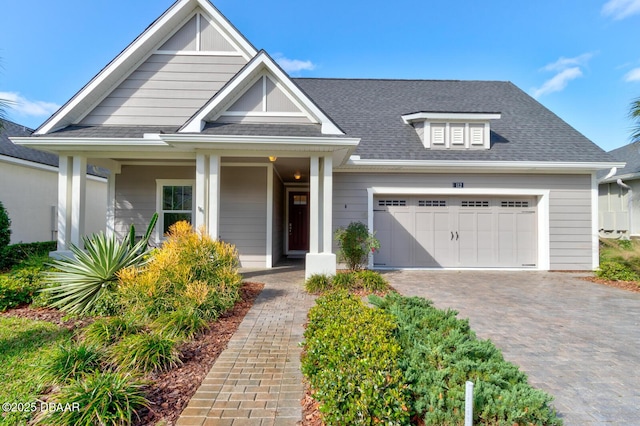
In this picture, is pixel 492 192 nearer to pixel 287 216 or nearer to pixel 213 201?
pixel 287 216

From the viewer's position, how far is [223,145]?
7066 mm

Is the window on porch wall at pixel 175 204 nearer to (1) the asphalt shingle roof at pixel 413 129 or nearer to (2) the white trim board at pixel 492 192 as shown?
(1) the asphalt shingle roof at pixel 413 129

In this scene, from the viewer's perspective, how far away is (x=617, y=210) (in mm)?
14031

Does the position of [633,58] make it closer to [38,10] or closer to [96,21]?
[96,21]

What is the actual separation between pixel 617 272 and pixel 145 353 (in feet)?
37.0

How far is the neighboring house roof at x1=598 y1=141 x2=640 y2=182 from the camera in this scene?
12.9 metres

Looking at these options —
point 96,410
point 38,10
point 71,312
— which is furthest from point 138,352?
point 38,10

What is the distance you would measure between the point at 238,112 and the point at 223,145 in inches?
47.0

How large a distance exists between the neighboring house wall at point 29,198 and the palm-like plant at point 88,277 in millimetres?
8711

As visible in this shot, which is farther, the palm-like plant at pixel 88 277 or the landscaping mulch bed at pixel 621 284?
the landscaping mulch bed at pixel 621 284

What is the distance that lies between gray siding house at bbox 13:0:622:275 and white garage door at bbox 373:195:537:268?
1.3 inches

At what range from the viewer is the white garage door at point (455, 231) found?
9.90m

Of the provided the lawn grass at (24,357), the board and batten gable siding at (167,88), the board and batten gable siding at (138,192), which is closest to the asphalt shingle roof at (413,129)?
the board and batten gable siding at (167,88)

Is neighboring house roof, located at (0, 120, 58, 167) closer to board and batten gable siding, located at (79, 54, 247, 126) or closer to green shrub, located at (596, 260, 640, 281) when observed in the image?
board and batten gable siding, located at (79, 54, 247, 126)
